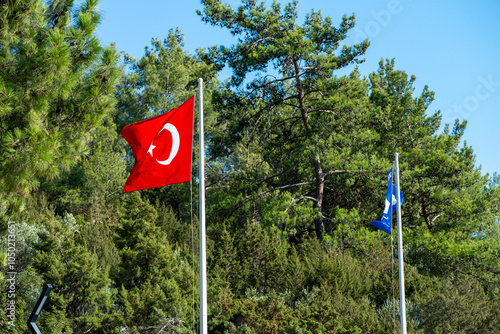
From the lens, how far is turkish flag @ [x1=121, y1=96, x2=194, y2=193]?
761cm

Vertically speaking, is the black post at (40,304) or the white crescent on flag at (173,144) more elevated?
the white crescent on flag at (173,144)

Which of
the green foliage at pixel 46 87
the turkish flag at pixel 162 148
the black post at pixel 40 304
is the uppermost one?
the green foliage at pixel 46 87

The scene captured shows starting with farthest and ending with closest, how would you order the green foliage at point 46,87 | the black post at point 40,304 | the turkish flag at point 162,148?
the green foliage at point 46,87 < the turkish flag at point 162,148 < the black post at point 40,304

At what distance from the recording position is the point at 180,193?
3700 centimetres

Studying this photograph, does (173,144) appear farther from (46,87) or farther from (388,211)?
(388,211)

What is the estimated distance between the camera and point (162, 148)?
7.73 meters

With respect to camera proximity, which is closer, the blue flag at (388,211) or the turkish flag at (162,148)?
the turkish flag at (162,148)

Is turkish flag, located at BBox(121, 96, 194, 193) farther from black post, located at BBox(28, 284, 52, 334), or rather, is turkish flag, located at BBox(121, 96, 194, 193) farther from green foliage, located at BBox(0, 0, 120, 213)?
green foliage, located at BBox(0, 0, 120, 213)

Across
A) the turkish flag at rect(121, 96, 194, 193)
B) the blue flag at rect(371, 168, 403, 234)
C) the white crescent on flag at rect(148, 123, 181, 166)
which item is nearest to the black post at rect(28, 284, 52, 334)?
the turkish flag at rect(121, 96, 194, 193)

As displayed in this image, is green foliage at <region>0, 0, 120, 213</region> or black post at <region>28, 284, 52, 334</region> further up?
green foliage at <region>0, 0, 120, 213</region>

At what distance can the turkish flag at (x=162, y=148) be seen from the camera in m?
7.61

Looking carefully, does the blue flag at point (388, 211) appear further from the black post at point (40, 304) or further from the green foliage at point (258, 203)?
the black post at point (40, 304)

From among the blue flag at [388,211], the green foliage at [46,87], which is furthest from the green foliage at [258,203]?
the blue flag at [388,211]

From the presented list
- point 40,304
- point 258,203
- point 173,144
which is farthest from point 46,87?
point 258,203
